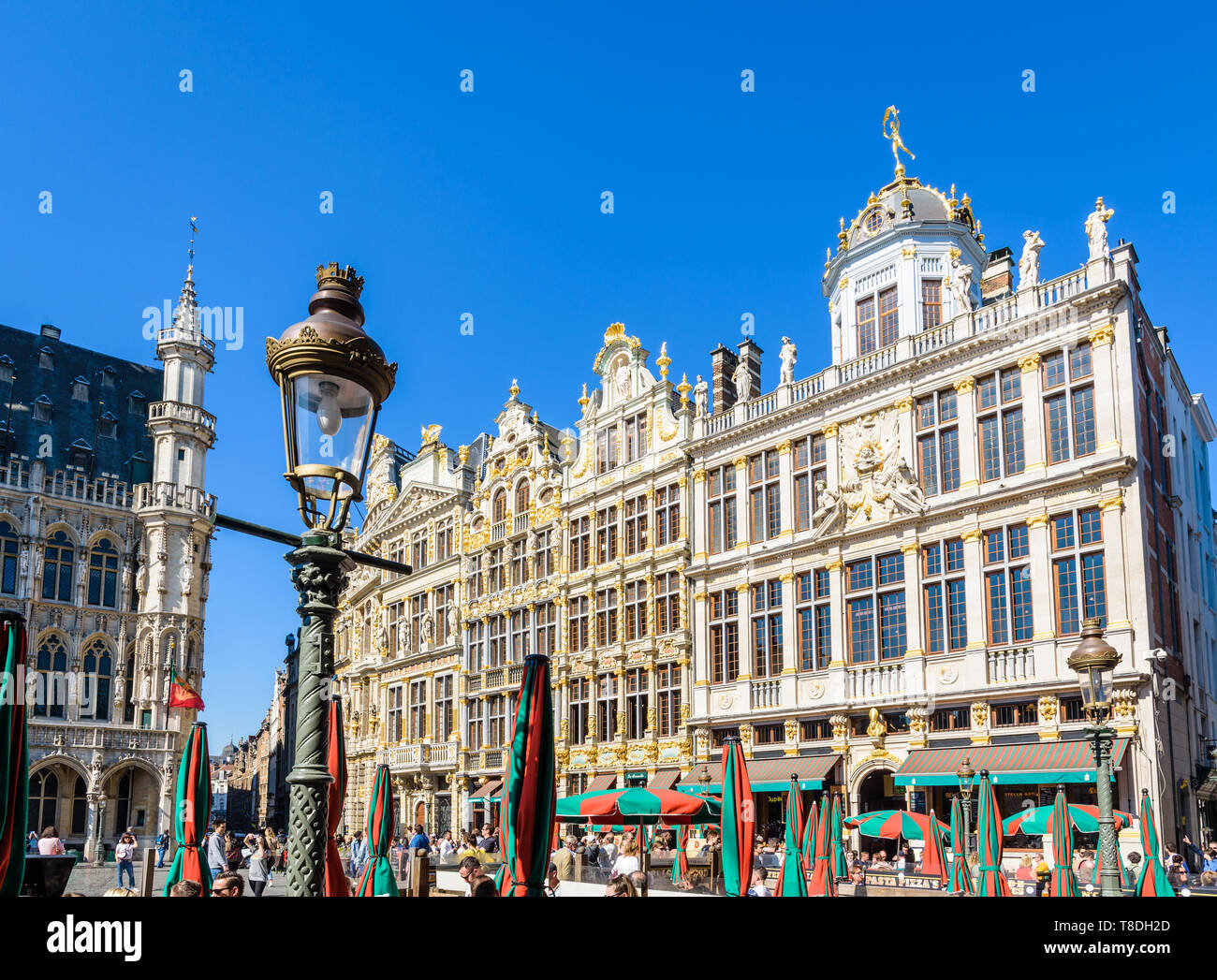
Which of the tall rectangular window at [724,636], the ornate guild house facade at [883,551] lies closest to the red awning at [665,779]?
the ornate guild house facade at [883,551]

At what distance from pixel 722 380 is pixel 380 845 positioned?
23724 millimetres

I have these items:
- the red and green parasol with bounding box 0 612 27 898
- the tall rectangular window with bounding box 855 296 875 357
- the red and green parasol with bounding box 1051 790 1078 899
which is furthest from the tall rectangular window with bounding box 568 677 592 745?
the red and green parasol with bounding box 0 612 27 898

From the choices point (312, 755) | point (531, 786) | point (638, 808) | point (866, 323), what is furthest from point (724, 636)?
point (312, 755)

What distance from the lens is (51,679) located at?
46125mm

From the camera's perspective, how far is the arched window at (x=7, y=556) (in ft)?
152

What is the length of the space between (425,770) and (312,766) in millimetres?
38967

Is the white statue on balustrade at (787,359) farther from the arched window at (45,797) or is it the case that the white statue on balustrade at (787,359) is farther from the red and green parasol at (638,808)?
the arched window at (45,797)

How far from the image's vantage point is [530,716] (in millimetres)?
6578

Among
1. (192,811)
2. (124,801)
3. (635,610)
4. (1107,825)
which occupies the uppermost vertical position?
(635,610)

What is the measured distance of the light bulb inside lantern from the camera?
618 centimetres

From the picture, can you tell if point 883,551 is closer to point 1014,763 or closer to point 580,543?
point 1014,763

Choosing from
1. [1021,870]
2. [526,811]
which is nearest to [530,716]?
[526,811]

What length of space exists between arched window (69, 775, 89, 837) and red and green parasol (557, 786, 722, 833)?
29.7m

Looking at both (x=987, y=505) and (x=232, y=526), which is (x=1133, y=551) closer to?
(x=987, y=505)
